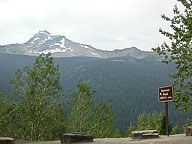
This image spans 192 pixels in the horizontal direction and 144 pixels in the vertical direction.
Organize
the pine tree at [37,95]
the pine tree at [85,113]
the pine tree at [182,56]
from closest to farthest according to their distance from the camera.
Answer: the pine tree at [182,56] < the pine tree at [37,95] < the pine tree at [85,113]

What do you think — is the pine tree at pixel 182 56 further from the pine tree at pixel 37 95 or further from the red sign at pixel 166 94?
the pine tree at pixel 37 95

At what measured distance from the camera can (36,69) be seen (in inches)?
1045

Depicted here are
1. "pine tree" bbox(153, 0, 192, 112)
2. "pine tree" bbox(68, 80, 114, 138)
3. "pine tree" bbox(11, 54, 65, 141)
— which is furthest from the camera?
"pine tree" bbox(68, 80, 114, 138)

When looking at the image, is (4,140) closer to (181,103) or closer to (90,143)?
(90,143)

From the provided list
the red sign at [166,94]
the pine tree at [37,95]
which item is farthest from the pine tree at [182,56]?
the pine tree at [37,95]

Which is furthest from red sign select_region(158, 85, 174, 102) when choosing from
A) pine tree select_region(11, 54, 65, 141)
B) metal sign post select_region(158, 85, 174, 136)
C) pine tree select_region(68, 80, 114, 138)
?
pine tree select_region(68, 80, 114, 138)

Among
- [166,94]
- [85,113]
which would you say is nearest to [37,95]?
[85,113]

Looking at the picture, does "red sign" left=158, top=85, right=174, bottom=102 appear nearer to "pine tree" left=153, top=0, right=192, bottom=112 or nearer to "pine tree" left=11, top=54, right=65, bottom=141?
"pine tree" left=153, top=0, right=192, bottom=112

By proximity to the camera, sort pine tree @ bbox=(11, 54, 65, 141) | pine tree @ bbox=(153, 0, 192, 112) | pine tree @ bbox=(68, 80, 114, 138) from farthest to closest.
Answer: pine tree @ bbox=(68, 80, 114, 138) < pine tree @ bbox=(11, 54, 65, 141) < pine tree @ bbox=(153, 0, 192, 112)

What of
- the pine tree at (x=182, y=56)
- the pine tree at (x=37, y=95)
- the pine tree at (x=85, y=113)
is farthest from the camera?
the pine tree at (x=85, y=113)

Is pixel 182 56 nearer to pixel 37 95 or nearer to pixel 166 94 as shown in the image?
pixel 166 94

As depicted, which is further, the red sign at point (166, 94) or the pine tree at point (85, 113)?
the pine tree at point (85, 113)

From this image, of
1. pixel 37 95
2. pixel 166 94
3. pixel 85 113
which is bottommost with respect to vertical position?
pixel 85 113

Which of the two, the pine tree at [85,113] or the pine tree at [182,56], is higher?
the pine tree at [182,56]
